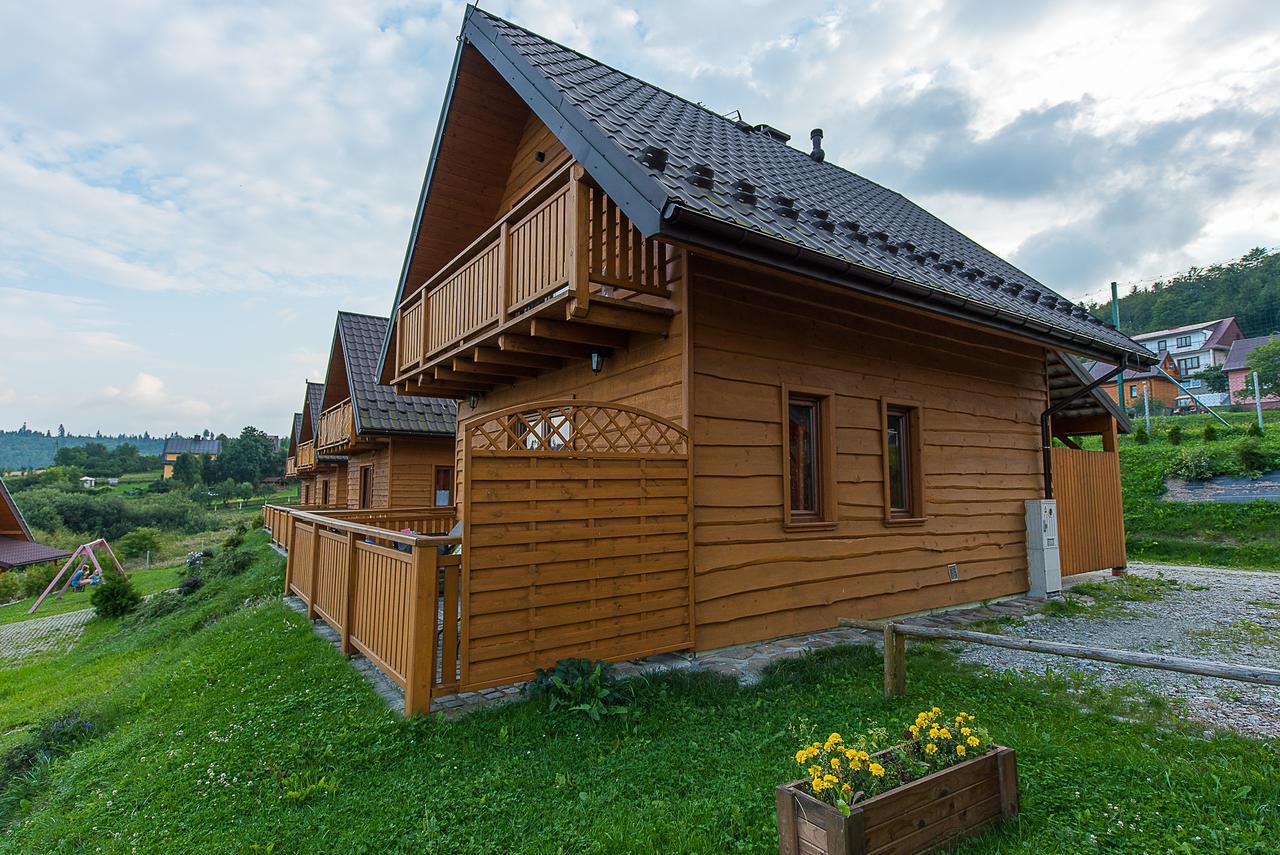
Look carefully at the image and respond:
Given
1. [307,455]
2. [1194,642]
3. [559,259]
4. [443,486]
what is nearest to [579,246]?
[559,259]

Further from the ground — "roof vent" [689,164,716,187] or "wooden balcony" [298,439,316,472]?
"roof vent" [689,164,716,187]

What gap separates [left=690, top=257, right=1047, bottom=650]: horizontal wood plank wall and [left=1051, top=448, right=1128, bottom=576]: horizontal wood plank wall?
2.77 feet

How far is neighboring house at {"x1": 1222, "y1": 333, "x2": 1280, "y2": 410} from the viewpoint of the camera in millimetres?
33025

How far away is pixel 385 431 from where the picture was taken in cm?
1370

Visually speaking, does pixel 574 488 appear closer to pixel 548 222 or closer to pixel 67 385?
pixel 548 222

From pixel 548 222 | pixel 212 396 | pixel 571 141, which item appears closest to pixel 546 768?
pixel 548 222

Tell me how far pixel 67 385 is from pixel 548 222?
31.8m

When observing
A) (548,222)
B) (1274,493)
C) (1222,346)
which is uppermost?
(1222,346)

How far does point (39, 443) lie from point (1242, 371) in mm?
166691

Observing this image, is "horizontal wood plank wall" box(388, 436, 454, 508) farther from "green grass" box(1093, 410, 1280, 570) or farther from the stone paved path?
"green grass" box(1093, 410, 1280, 570)

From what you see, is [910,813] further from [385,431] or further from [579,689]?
[385,431]

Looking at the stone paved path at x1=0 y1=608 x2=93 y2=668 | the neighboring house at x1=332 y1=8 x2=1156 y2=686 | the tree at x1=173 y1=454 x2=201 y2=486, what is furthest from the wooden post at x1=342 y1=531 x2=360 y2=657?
the tree at x1=173 y1=454 x2=201 y2=486

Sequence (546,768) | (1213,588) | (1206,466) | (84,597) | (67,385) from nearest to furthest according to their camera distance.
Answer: (546,768) < (1213,588) < (1206,466) < (84,597) < (67,385)

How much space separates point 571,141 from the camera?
5156 millimetres
